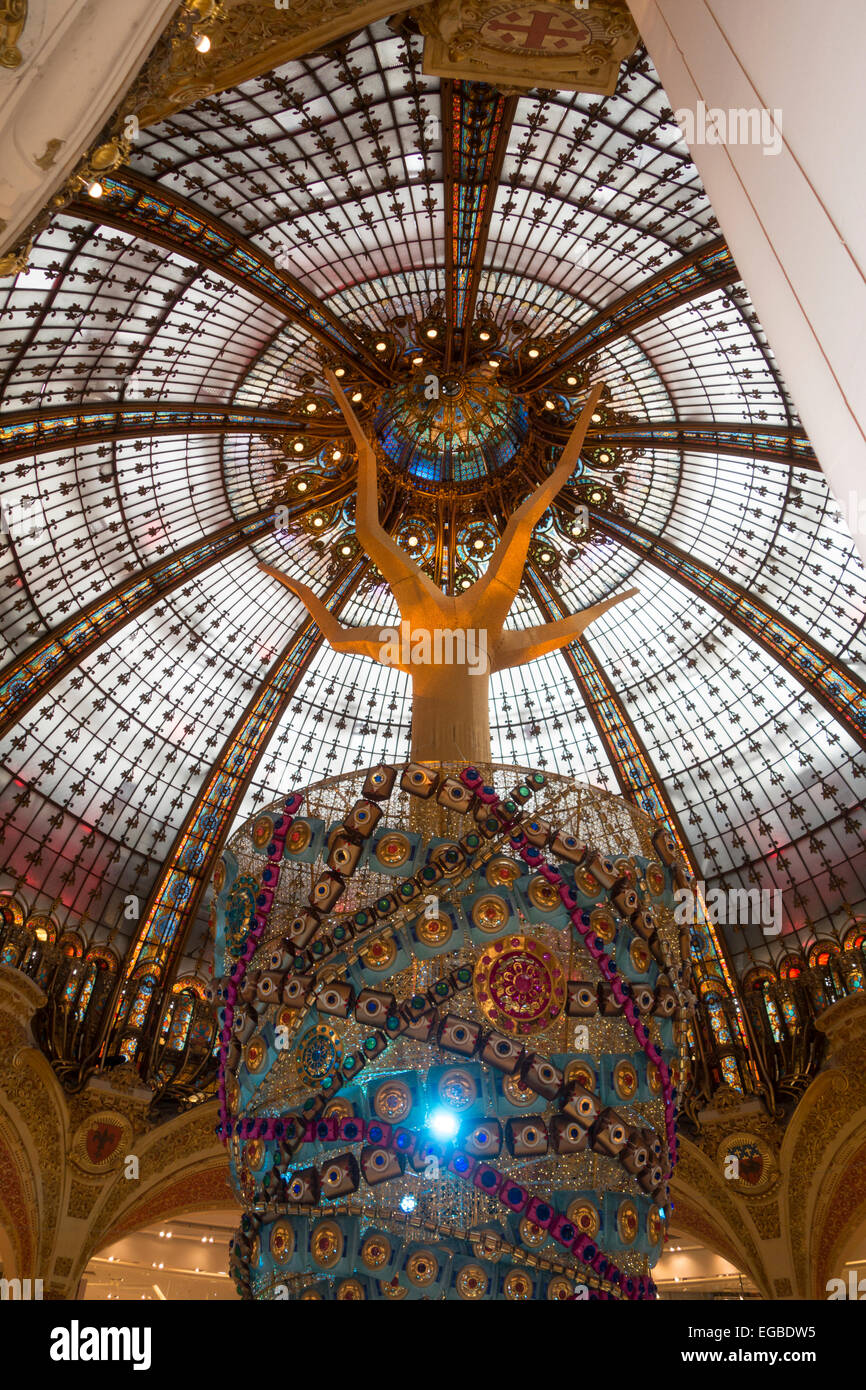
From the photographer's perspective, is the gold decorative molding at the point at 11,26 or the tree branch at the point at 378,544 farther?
the tree branch at the point at 378,544

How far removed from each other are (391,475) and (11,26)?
13.2 m

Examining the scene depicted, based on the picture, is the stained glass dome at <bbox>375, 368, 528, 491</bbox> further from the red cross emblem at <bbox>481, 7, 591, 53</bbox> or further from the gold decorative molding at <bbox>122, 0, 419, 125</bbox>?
the gold decorative molding at <bbox>122, 0, 419, 125</bbox>

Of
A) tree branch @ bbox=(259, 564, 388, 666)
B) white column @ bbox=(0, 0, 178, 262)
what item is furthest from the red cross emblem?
tree branch @ bbox=(259, 564, 388, 666)

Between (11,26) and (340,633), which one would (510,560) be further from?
(11,26)

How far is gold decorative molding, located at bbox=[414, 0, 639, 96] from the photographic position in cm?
876

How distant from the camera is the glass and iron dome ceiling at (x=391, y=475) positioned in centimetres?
1345

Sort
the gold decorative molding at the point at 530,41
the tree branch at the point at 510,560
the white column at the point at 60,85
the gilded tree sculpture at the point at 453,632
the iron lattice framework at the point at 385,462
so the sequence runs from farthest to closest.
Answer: the iron lattice framework at the point at 385,462
the tree branch at the point at 510,560
the gilded tree sculpture at the point at 453,632
the gold decorative molding at the point at 530,41
the white column at the point at 60,85

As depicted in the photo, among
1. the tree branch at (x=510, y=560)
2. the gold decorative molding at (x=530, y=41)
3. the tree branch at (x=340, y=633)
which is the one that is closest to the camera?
the gold decorative molding at (x=530, y=41)

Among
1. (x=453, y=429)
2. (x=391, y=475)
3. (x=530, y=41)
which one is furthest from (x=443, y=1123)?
(x=453, y=429)

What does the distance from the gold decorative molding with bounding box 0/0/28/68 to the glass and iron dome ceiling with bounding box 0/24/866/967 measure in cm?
779

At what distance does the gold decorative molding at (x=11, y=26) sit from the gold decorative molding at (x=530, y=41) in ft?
16.8

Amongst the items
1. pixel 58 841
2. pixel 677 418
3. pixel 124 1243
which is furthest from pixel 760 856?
pixel 124 1243

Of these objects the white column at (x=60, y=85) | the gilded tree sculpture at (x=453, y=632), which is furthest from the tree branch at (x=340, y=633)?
the white column at (x=60, y=85)

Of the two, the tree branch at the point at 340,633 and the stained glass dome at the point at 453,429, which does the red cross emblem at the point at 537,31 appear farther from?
the stained glass dome at the point at 453,429
